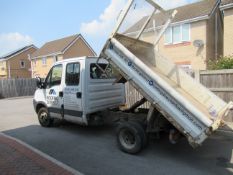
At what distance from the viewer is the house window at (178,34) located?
728 inches

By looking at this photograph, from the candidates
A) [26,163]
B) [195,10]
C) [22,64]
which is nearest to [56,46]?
[22,64]

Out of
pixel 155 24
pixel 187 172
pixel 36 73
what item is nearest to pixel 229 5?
pixel 155 24

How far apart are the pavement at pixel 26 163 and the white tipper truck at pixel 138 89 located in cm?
167

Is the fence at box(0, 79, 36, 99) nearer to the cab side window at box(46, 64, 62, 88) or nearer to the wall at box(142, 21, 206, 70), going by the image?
the wall at box(142, 21, 206, 70)

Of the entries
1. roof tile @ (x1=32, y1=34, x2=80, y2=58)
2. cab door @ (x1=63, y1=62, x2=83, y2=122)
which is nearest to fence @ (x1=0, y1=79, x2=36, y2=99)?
roof tile @ (x1=32, y1=34, x2=80, y2=58)

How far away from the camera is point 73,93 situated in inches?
287

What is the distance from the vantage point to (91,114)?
7.14 m

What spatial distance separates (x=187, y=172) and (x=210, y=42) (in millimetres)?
15158

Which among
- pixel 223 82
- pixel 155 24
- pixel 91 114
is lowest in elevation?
pixel 91 114

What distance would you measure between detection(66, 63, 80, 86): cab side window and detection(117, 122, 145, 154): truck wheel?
2.09 metres

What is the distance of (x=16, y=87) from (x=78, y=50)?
46.0ft

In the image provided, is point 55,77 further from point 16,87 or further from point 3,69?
point 3,69

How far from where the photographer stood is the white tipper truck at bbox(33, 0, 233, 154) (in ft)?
16.4

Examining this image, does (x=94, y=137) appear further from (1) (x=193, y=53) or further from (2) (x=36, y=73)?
(2) (x=36, y=73)
